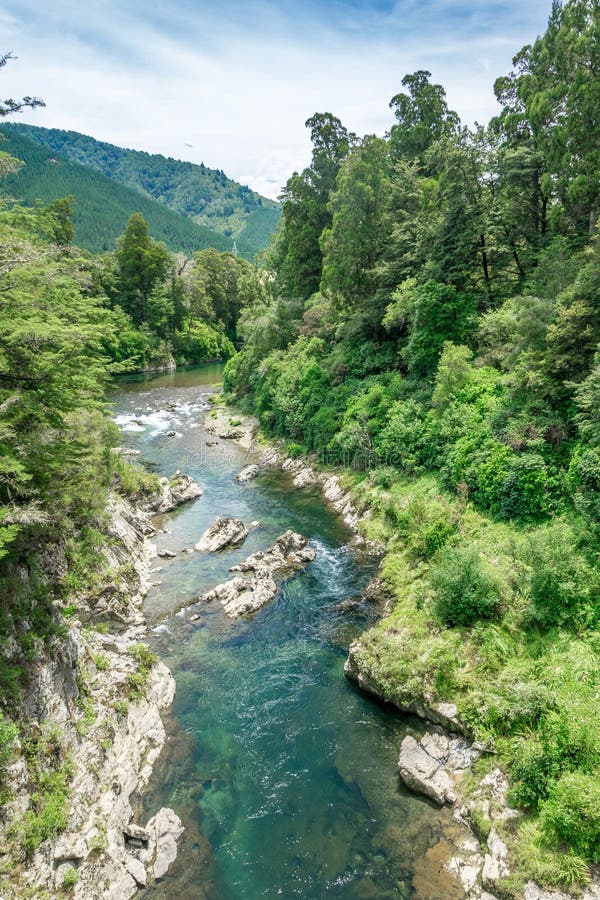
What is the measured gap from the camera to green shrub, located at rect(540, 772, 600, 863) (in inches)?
358

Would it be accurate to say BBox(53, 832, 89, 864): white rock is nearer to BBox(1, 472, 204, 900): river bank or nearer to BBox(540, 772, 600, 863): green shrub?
BBox(1, 472, 204, 900): river bank

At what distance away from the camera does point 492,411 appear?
2145 centimetres

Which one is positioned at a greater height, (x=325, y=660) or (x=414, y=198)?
(x=414, y=198)

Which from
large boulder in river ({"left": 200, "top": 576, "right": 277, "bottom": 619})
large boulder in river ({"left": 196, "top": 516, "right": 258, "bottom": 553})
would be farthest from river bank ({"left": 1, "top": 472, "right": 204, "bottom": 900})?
large boulder in river ({"left": 196, "top": 516, "right": 258, "bottom": 553})

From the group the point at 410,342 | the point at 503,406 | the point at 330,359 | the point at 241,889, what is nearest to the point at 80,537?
the point at 241,889

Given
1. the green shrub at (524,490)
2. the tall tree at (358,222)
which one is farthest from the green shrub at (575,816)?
the tall tree at (358,222)

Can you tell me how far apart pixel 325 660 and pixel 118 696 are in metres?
6.61

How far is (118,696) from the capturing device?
13.6 meters

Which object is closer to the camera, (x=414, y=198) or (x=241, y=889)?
(x=241, y=889)

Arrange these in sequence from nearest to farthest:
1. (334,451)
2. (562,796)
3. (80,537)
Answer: (562,796)
(80,537)
(334,451)

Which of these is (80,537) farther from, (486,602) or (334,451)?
(334,451)

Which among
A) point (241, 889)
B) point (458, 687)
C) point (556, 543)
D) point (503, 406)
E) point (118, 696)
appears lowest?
point (241, 889)

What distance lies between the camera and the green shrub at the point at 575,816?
9086mm

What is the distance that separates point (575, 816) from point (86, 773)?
10724 millimetres
